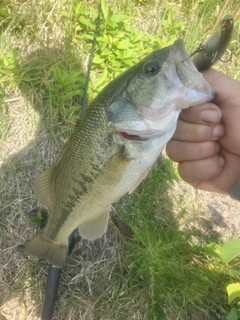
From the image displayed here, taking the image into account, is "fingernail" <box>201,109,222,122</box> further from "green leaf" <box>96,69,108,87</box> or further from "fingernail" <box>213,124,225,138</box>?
"green leaf" <box>96,69,108,87</box>

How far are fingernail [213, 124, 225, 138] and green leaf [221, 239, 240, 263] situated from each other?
2.76 ft

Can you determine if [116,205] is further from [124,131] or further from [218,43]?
[218,43]

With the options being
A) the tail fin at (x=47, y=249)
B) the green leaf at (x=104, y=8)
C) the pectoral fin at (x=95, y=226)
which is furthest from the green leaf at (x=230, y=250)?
the green leaf at (x=104, y=8)

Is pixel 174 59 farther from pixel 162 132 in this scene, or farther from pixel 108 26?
pixel 108 26

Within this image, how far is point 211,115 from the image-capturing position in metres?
1.51

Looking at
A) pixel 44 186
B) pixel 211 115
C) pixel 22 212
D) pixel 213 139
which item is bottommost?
pixel 22 212

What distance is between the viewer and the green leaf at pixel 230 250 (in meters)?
2.18

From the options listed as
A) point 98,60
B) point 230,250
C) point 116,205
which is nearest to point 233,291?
point 230,250

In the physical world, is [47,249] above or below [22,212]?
above

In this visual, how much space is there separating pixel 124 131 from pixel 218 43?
0.48 metres

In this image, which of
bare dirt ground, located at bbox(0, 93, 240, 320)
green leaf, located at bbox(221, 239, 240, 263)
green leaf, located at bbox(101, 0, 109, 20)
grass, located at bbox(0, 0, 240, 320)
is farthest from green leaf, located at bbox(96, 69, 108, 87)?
green leaf, located at bbox(221, 239, 240, 263)

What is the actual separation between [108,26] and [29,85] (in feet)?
A: 2.42

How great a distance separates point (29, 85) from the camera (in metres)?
2.77

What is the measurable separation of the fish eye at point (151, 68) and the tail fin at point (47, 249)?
1.10 metres
